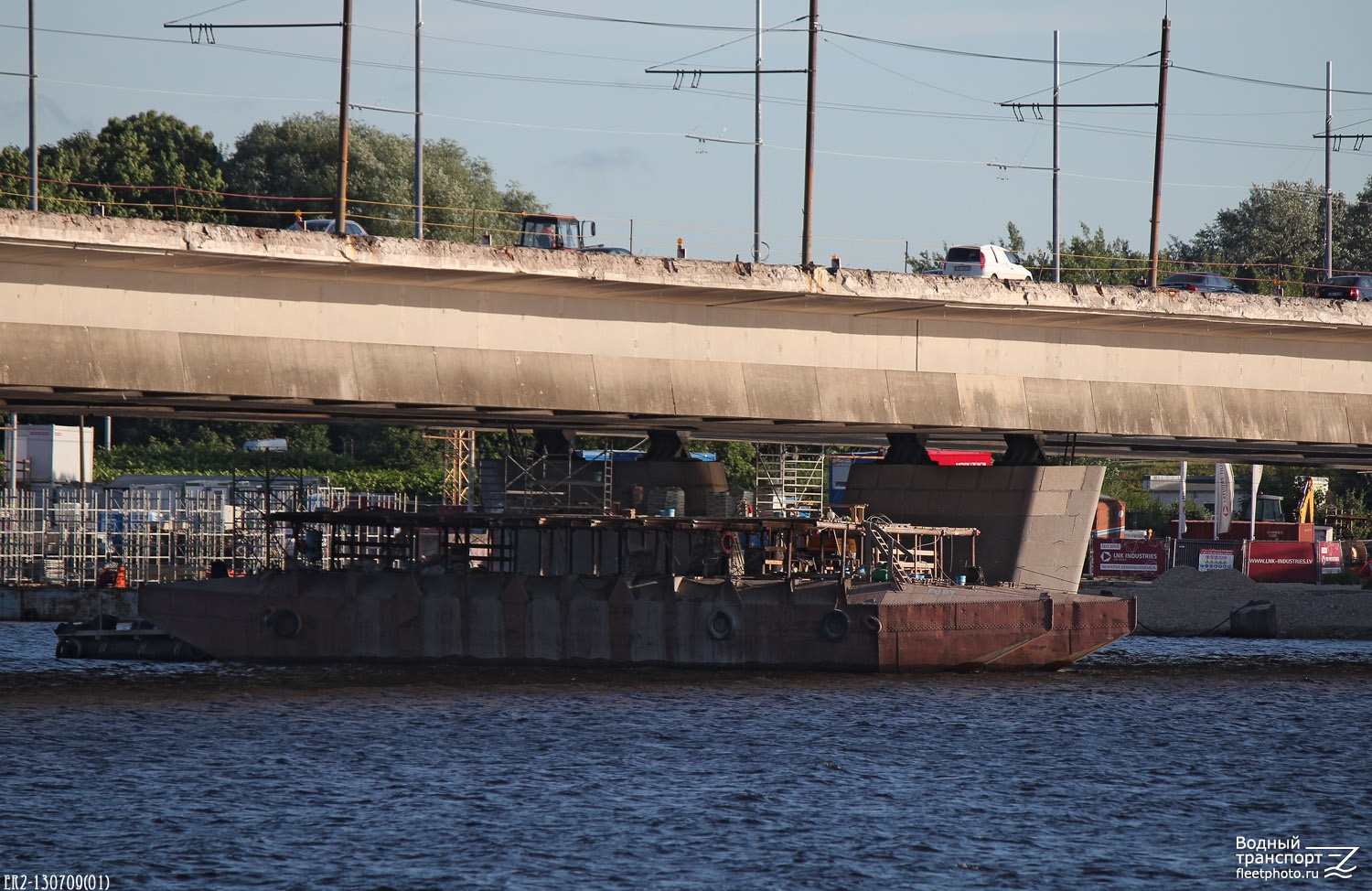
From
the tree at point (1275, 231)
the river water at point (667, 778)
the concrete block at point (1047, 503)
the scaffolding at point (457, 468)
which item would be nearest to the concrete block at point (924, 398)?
the concrete block at point (1047, 503)

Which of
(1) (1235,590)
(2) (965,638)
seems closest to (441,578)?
(2) (965,638)

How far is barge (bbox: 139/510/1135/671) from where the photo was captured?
50312 mm

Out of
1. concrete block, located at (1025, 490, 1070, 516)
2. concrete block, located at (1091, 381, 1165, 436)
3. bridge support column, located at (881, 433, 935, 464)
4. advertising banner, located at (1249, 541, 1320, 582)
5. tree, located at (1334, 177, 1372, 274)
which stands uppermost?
tree, located at (1334, 177, 1372, 274)

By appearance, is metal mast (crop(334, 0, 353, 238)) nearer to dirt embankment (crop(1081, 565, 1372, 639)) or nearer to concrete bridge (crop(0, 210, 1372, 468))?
concrete bridge (crop(0, 210, 1372, 468))

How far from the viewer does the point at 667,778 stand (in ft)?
112

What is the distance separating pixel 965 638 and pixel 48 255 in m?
29.6

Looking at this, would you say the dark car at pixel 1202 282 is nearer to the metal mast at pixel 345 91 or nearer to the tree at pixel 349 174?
the metal mast at pixel 345 91

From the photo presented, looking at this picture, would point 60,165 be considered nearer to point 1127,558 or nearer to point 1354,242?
point 1127,558

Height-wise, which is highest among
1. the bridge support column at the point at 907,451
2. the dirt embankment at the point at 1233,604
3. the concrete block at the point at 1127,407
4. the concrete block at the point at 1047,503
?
the concrete block at the point at 1127,407

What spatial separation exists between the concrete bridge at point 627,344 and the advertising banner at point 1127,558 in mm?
25945

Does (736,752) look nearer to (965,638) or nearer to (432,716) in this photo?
(432,716)

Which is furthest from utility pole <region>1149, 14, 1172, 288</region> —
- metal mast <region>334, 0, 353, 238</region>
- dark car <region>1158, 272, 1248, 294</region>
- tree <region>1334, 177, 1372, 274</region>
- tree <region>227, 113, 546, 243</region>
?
tree <region>1334, 177, 1372, 274</region>

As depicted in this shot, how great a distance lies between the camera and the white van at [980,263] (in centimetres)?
5538

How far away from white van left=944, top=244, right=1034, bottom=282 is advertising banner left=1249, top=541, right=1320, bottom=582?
93.8ft
